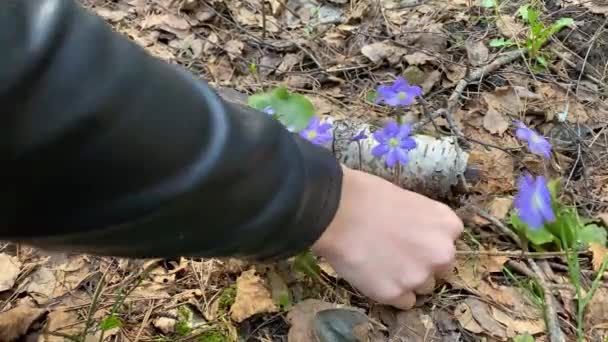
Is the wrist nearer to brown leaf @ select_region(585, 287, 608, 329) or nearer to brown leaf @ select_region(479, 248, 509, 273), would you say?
brown leaf @ select_region(479, 248, 509, 273)

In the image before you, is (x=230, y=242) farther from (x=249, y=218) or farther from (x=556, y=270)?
(x=556, y=270)

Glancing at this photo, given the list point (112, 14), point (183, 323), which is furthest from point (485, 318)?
point (112, 14)

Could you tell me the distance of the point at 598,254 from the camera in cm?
147

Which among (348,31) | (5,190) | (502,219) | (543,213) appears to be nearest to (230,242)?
(5,190)

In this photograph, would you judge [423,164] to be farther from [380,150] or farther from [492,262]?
[492,262]

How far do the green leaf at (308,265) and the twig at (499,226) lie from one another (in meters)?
0.38

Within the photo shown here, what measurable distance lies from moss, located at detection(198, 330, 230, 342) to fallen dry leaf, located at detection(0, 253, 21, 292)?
471 mm

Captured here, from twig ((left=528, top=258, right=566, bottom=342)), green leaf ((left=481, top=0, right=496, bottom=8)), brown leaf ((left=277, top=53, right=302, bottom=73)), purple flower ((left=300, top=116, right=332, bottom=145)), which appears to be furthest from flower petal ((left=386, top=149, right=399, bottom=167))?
green leaf ((left=481, top=0, right=496, bottom=8))

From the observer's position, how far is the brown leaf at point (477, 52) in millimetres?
2096

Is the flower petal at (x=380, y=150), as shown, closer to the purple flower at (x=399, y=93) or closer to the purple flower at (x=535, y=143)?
the purple flower at (x=399, y=93)

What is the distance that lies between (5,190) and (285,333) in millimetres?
773

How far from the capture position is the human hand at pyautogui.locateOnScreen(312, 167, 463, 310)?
48.3 inches

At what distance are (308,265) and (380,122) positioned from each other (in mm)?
576

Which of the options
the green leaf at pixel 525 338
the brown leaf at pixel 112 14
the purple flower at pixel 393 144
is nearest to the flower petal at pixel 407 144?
the purple flower at pixel 393 144
